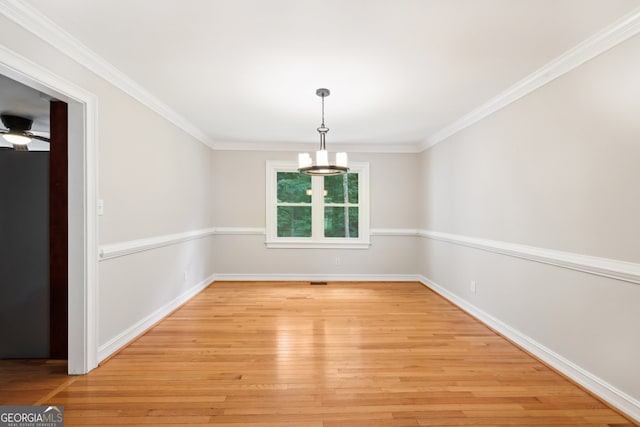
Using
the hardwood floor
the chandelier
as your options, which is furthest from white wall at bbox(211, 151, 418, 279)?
the chandelier

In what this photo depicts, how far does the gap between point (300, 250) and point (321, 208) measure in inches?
32.8

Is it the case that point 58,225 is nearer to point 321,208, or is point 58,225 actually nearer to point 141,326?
point 141,326

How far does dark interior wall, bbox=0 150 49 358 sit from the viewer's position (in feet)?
8.50

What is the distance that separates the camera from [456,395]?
6.98 ft

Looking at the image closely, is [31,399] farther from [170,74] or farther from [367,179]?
[367,179]

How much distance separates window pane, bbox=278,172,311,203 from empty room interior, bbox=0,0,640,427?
1519 mm

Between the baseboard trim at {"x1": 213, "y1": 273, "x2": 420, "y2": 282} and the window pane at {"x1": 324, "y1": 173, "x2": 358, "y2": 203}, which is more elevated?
the window pane at {"x1": 324, "y1": 173, "x2": 358, "y2": 203}

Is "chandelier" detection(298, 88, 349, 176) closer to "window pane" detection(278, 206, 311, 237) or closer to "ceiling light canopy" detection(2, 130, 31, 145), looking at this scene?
"window pane" detection(278, 206, 311, 237)

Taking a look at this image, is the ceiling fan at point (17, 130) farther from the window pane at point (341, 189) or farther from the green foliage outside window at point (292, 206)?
the window pane at point (341, 189)

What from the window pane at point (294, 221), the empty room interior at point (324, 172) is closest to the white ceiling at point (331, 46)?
the empty room interior at point (324, 172)

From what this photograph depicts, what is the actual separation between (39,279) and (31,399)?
97cm

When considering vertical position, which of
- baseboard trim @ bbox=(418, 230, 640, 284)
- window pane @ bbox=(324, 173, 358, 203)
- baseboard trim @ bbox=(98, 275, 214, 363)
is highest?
window pane @ bbox=(324, 173, 358, 203)

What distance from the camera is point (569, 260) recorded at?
7.74 ft

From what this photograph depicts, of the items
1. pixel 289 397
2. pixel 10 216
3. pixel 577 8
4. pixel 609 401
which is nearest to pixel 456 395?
pixel 609 401
